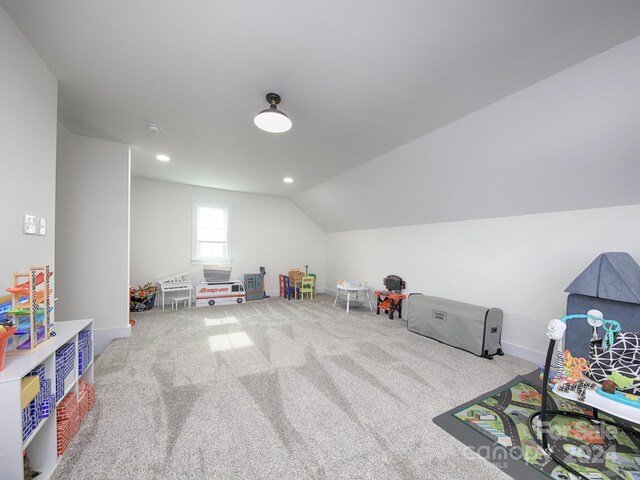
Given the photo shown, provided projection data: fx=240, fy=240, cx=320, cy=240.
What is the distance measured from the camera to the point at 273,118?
2.13 m

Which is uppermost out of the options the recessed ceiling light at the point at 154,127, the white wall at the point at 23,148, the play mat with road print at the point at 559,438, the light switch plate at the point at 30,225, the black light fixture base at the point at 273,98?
the recessed ceiling light at the point at 154,127

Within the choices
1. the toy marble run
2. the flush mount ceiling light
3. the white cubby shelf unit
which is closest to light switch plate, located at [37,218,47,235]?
the toy marble run

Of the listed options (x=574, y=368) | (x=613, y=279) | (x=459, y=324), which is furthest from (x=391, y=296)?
(x=574, y=368)

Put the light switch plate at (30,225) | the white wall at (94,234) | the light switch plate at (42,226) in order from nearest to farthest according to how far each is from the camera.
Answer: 1. the light switch plate at (30,225)
2. the light switch plate at (42,226)
3. the white wall at (94,234)

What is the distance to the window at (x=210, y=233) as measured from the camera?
562cm

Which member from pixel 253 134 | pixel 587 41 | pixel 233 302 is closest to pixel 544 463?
pixel 587 41

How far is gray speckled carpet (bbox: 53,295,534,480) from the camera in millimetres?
1445

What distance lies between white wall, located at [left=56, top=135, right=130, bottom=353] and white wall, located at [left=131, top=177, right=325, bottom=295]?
77.8 inches

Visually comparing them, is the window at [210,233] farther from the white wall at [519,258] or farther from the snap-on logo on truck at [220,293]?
the white wall at [519,258]

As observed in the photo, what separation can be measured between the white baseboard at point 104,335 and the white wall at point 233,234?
2046 millimetres

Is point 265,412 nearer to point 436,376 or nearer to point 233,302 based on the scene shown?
point 436,376

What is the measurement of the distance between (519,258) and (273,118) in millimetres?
3330

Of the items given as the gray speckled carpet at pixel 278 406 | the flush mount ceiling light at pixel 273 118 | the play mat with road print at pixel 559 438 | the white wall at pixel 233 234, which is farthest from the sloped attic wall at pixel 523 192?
the white wall at pixel 233 234

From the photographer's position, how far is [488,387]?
228cm
